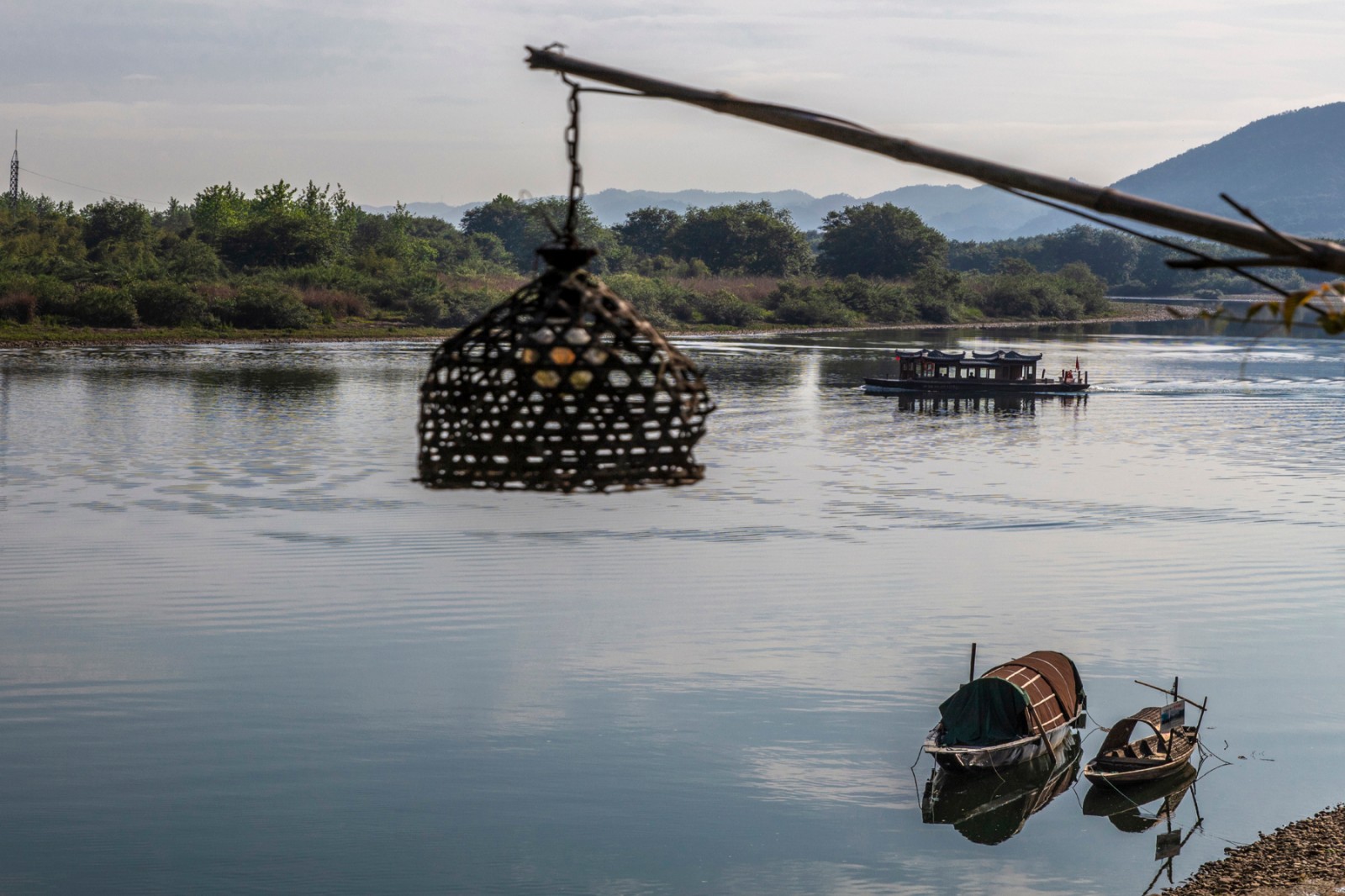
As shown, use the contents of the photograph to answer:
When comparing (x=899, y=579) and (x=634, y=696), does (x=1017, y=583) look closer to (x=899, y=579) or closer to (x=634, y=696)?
(x=899, y=579)

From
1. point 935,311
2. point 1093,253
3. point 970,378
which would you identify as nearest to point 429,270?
point 935,311

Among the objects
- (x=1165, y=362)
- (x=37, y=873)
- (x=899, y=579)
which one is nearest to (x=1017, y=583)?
(x=899, y=579)

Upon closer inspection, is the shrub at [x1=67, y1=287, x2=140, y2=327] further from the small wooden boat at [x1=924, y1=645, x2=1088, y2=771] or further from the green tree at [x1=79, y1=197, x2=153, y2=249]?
the small wooden boat at [x1=924, y1=645, x2=1088, y2=771]

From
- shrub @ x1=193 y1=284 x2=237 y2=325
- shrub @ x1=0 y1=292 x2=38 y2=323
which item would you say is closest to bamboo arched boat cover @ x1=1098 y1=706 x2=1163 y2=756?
shrub @ x1=0 y1=292 x2=38 y2=323

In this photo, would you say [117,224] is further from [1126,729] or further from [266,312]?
[1126,729]

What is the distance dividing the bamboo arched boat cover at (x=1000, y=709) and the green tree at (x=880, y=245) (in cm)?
11016

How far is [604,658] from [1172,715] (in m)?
7.01

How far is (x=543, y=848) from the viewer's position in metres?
13.1

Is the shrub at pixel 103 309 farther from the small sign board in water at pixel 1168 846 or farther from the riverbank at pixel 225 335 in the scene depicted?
the small sign board in water at pixel 1168 846

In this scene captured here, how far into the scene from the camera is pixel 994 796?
48.1ft

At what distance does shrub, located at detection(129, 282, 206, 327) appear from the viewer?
67.5 m

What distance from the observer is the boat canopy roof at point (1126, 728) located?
14656mm

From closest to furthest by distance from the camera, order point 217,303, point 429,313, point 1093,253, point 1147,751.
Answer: point 1147,751 < point 217,303 < point 429,313 < point 1093,253

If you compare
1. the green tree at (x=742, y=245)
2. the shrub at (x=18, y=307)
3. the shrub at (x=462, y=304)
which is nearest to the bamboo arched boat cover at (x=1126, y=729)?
the shrub at (x=18, y=307)
